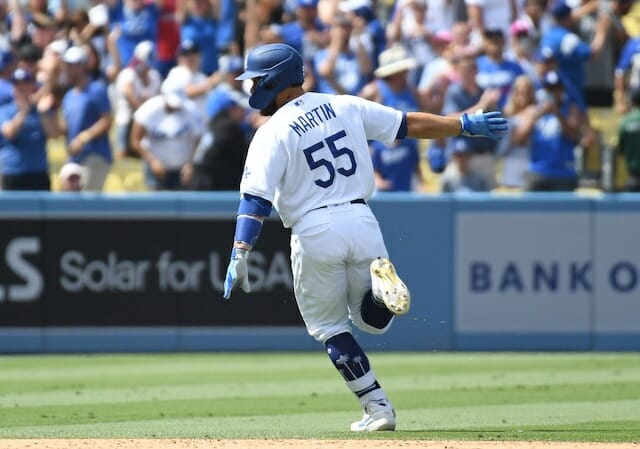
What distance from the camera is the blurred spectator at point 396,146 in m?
15.0

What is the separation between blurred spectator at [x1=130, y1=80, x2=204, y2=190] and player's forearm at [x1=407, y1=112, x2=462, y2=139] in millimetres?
7184

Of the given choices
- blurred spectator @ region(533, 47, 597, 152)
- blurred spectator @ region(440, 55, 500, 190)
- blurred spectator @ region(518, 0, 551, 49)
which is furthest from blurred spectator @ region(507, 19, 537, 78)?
blurred spectator @ region(440, 55, 500, 190)

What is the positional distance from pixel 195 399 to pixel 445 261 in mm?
4327

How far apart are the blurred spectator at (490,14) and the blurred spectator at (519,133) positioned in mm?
1582

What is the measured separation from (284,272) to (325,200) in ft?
20.1

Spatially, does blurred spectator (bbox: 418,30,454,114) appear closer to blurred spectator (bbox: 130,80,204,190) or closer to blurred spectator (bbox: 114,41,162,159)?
blurred spectator (bbox: 130,80,204,190)

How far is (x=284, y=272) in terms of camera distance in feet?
46.4

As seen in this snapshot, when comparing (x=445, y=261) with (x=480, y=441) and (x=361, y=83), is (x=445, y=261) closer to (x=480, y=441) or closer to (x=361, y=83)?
(x=361, y=83)

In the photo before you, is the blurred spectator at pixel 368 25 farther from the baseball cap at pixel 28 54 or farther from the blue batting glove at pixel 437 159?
the baseball cap at pixel 28 54

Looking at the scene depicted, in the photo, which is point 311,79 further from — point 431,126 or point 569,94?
point 431,126

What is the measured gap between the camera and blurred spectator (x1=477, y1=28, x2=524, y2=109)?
1600 centimetres

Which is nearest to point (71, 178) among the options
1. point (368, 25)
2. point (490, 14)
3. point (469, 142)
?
point (469, 142)

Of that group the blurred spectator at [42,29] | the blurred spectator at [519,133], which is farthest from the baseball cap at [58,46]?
the blurred spectator at [519,133]

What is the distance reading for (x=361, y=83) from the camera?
16.4 m
